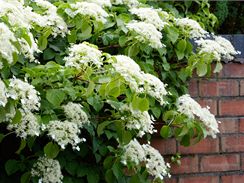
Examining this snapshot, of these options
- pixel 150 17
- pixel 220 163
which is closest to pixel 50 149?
pixel 150 17

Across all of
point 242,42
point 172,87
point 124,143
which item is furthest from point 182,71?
point 124,143

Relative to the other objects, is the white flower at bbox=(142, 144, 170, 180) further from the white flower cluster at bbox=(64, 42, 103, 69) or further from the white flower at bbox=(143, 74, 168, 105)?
the white flower cluster at bbox=(64, 42, 103, 69)

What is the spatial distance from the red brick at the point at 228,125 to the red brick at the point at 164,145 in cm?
26

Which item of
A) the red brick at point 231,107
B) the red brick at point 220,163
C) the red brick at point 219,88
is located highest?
the red brick at point 219,88

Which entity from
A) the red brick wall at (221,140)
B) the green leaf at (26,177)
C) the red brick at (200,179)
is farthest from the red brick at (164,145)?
the green leaf at (26,177)

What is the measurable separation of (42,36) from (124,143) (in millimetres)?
501

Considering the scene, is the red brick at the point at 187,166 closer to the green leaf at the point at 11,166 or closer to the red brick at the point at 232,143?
the red brick at the point at 232,143

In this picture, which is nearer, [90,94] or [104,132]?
[90,94]

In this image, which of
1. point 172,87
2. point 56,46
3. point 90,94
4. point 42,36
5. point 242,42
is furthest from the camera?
point 242,42

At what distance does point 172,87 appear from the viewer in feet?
7.41

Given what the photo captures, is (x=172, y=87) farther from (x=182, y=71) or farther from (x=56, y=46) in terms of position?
(x=56, y=46)

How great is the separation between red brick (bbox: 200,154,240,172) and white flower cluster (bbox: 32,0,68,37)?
35.4 inches

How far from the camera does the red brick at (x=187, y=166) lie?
233 cm

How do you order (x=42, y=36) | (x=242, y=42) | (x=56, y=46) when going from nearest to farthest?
1. (x=42, y=36)
2. (x=56, y=46)
3. (x=242, y=42)
